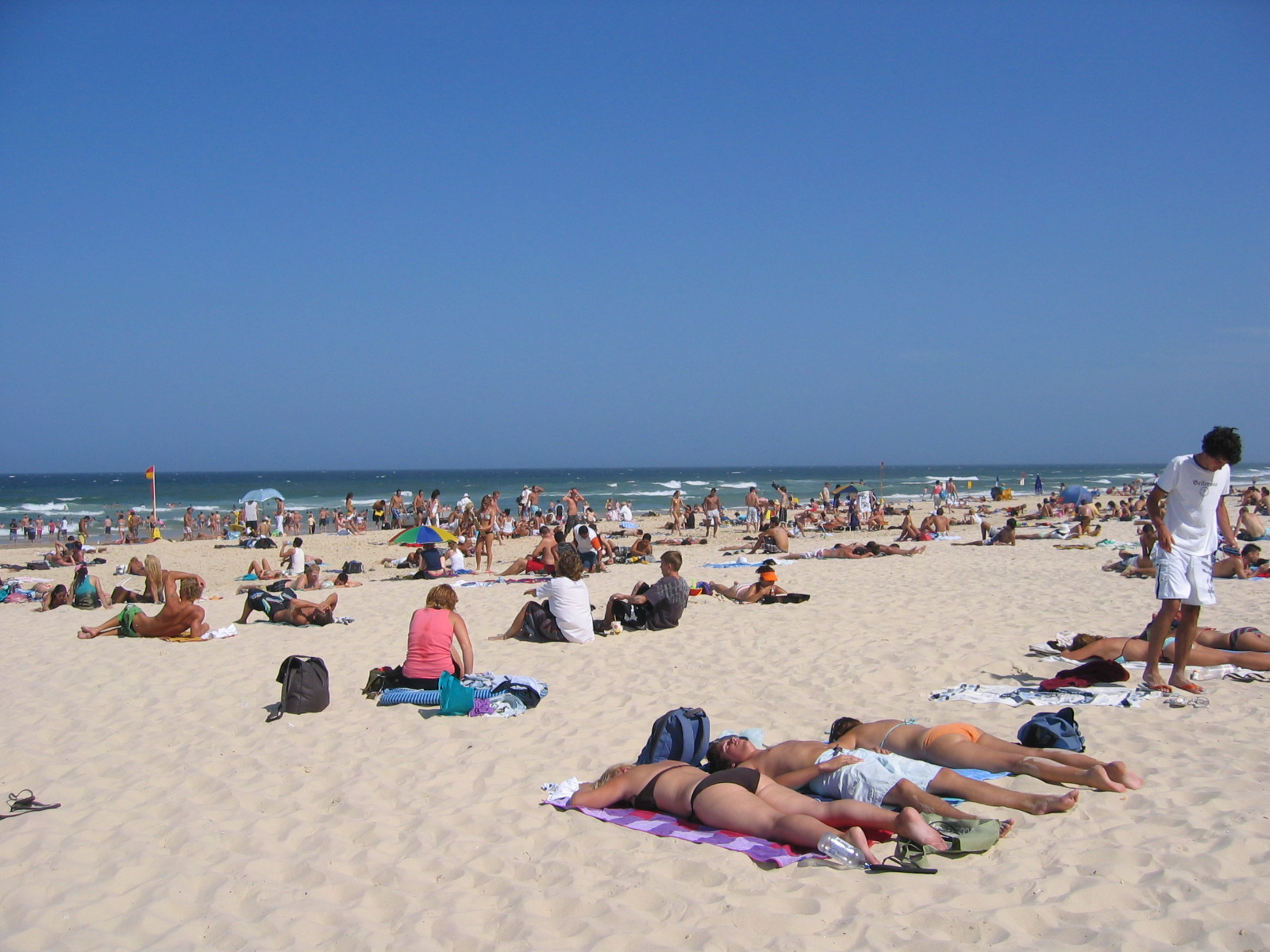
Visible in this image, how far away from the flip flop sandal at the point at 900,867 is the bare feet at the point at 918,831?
11 cm

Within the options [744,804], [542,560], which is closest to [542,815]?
[744,804]

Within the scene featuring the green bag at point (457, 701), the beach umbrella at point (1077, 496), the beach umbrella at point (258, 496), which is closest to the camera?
the green bag at point (457, 701)

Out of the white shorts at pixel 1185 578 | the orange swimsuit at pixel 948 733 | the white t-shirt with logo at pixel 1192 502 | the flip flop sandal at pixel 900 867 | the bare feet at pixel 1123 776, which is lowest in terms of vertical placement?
the flip flop sandal at pixel 900 867

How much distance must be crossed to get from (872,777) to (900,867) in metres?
0.52

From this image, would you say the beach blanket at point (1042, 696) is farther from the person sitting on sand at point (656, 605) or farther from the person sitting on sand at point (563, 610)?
the person sitting on sand at point (563, 610)

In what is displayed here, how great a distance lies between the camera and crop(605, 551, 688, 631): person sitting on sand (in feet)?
28.8

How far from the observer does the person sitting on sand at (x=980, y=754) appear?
3.92 meters

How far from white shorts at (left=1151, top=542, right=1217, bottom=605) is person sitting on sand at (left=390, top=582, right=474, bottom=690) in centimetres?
465

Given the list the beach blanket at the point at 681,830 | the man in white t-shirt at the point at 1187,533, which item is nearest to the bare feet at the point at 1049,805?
the beach blanket at the point at 681,830

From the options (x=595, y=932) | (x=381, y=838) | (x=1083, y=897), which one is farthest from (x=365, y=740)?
(x=1083, y=897)

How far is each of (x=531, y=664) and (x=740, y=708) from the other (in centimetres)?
226

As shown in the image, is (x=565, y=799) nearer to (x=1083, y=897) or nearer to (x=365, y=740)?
(x=365, y=740)

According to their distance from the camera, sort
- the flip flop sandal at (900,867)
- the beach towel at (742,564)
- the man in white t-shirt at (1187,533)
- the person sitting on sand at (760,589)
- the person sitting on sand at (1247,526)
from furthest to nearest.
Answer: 1. the beach towel at (742,564)
2. the person sitting on sand at (1247,526)
3. the person sitting on sand at (760,589)
4. the man in white t-shirt at (1187,533)
5. the flip flop sandal at (900,867)

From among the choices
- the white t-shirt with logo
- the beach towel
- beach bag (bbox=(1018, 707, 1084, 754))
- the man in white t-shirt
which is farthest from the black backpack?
the beach towel
